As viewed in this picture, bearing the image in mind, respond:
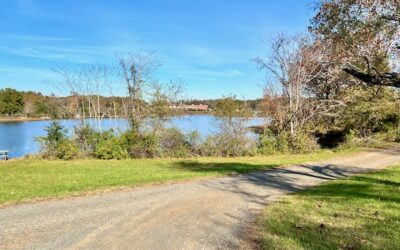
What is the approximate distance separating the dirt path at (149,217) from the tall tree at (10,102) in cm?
8682

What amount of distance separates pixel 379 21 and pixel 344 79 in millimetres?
18559

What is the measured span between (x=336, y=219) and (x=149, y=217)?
11.3 ft

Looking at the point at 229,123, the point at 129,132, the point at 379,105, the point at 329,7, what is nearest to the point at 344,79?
the point at 379,105

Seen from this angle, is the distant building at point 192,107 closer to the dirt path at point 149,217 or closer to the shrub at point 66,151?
the shrub at point 66,151

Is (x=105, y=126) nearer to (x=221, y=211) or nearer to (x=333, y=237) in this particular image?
(x=221, y=211)

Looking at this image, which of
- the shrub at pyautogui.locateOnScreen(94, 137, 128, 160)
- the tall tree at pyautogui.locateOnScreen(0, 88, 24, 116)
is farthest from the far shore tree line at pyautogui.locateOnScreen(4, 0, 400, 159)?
the tall tree at pyautogui.locateOnScreen(0, 88, 24, 116)

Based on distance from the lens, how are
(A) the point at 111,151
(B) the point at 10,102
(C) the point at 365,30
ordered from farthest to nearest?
(B) the point at 10,102 → (A) the point at 111,151 → (C) the point at 365,30

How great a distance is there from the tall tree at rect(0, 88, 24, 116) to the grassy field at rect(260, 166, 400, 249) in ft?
294

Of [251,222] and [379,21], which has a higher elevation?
[379,21]

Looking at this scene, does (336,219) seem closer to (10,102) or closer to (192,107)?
(192,107)

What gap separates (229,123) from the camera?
23.4m

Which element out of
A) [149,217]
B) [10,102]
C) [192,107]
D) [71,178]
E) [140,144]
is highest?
[10,102]

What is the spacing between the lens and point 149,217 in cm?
800

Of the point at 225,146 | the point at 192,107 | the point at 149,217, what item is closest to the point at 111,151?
the point at 225,146
